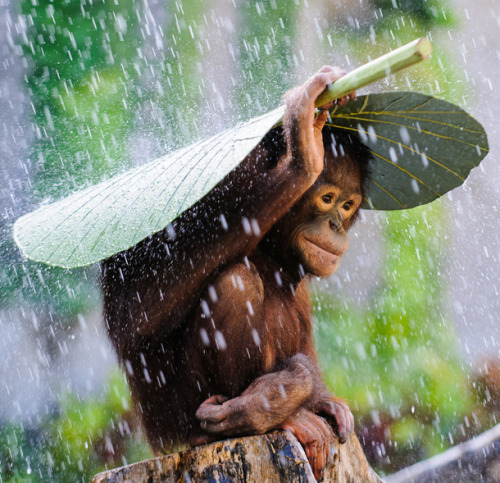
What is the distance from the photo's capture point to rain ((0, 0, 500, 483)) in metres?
5.18

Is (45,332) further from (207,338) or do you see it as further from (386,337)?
(207,338)

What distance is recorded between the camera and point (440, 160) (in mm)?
2361

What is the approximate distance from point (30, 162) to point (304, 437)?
3987 mm

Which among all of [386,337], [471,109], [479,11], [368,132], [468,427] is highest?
[479,11]

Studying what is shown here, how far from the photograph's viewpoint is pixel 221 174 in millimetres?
1697

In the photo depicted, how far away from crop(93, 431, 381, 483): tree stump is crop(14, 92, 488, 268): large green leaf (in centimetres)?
69

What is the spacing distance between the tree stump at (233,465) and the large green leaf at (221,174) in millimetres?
690

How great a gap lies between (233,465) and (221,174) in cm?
86

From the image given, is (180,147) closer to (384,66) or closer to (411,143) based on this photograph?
(411,143)

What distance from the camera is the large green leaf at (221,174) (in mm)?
1758

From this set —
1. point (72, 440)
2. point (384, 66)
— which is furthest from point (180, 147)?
point (384, 66)

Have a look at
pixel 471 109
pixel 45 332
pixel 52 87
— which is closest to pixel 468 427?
pixel 471 109

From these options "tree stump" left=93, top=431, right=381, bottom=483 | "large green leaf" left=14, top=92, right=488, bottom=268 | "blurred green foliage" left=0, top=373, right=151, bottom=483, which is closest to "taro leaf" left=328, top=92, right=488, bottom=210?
"large green leaf" left=14, top=92, right=488, bottom=268

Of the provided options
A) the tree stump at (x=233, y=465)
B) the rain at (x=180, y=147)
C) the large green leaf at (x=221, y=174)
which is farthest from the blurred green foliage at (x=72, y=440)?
the large green leaf at (x=221, y=174)
